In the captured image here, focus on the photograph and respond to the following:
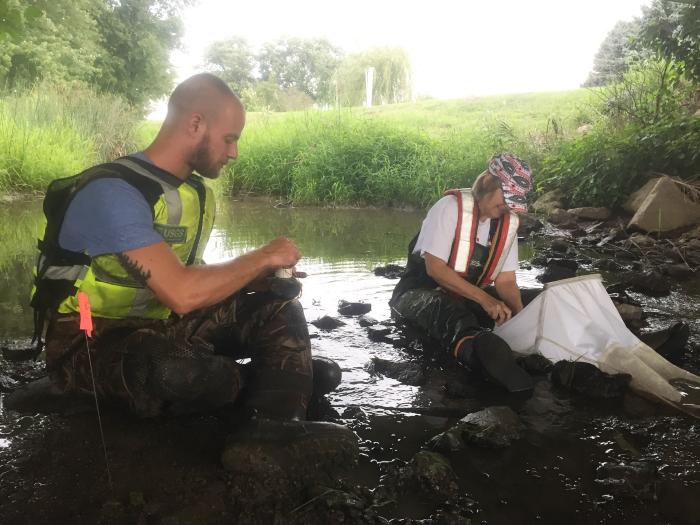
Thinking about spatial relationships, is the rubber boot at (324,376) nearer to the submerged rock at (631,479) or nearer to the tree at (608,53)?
the submerged rock at (631,479)

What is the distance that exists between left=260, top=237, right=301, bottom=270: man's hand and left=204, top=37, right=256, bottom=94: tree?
53.7 meters

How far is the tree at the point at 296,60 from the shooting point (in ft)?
174

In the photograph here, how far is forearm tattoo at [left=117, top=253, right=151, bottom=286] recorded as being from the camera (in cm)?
222

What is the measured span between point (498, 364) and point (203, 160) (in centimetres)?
186

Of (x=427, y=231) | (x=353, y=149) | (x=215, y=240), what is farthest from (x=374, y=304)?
(x=353, y=149)

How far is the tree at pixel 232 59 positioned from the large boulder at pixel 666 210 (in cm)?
4938

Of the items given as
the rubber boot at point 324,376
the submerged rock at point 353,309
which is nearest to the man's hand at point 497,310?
the submerged rock at point 353,309

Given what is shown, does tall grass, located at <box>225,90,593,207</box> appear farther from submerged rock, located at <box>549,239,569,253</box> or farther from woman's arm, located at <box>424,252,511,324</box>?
woman's arm, located at <box>424,252,511,324</box>

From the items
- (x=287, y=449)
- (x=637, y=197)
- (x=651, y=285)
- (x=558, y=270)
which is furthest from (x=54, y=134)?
(x=287, y=449)

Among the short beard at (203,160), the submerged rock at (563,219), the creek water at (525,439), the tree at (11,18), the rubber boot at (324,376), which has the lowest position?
the creek water at (525,439)

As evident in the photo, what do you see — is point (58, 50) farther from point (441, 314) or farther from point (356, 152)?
point (441, 314)

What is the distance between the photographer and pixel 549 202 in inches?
425

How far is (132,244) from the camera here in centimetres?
219

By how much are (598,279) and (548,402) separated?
858 mm
